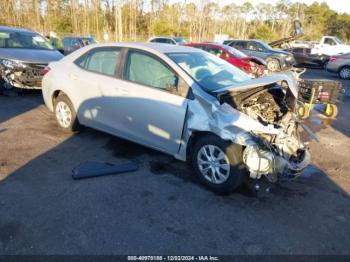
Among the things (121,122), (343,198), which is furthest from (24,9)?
(343,198)

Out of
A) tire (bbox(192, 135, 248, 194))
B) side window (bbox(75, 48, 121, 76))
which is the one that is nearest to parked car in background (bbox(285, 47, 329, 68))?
side window (bbox(75, 48, 121, 76))

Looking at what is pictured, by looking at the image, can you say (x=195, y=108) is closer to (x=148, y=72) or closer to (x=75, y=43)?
(x=148, y=72)

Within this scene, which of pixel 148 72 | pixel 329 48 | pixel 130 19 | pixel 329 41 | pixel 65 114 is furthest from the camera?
pixel 130 19

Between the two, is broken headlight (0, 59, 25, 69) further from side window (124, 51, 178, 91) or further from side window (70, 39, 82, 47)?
side window (70, 39, 82, 47)

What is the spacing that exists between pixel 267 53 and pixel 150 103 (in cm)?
1417

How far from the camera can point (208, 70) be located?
14.2 ft

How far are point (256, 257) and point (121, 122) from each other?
8.73 feet

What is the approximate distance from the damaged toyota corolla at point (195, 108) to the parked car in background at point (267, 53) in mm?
12504

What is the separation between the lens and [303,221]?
10.6 feet

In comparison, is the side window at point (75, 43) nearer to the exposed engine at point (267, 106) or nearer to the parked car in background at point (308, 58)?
the parked car in background at point (308, 58)

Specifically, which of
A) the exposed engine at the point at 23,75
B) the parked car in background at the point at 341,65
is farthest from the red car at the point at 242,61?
the exposed engine at the point at 23,75

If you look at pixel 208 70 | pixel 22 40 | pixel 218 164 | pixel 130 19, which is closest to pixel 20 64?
pixel 22 40

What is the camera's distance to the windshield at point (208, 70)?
13.0 ft

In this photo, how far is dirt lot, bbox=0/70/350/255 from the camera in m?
2.79
